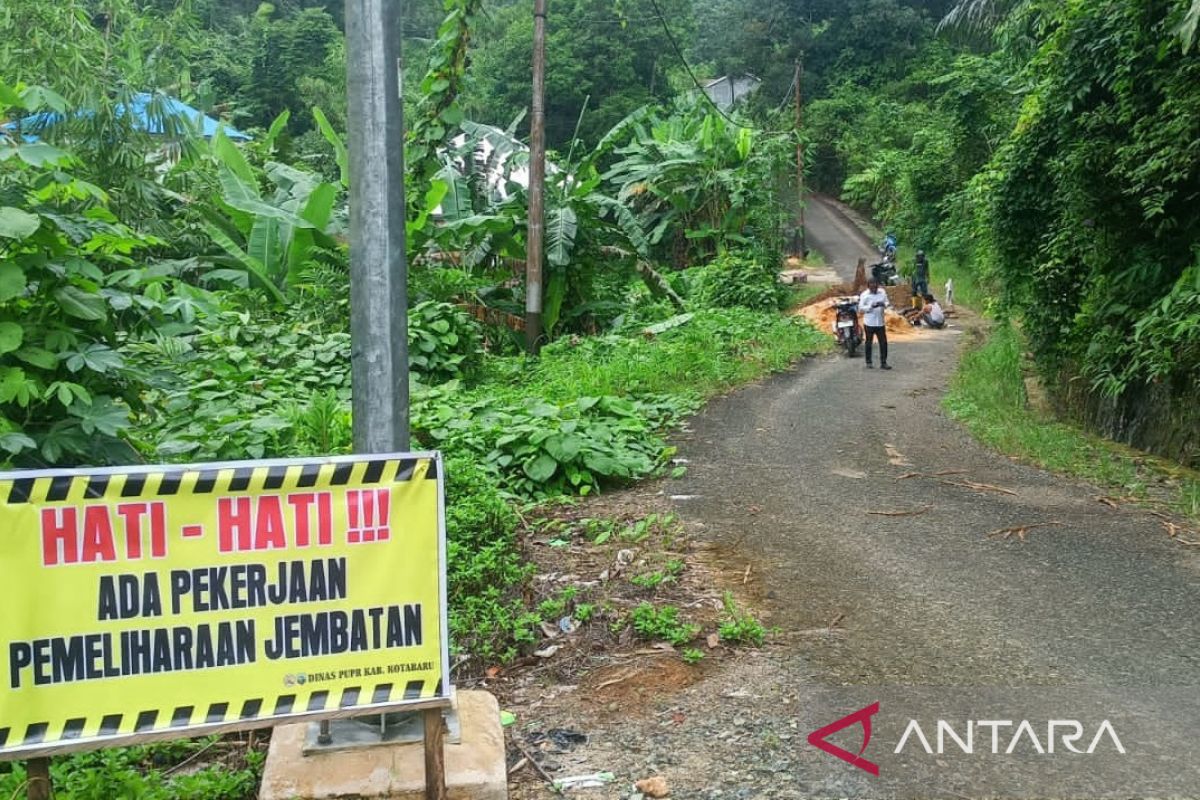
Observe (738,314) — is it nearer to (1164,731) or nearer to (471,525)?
(471,525)

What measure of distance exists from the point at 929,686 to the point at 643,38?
40.4m

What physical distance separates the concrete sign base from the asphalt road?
120 centimetres

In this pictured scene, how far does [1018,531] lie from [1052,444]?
10.5 feet

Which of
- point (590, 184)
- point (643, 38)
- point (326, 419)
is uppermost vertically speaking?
point (643, 38)

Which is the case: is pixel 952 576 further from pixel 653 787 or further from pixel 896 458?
pixel 896 458

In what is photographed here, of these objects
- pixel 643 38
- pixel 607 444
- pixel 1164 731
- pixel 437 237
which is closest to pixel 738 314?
pixel 437 237

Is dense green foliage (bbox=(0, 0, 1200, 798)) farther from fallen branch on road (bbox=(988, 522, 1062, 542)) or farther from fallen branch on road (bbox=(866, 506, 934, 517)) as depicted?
fallen branch on road (bbox=(866, 506, 934, 517))

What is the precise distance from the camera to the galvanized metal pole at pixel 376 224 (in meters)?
3.60

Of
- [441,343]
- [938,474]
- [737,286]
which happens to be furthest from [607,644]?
[737,286]

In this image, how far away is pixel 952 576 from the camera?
5.90 metres

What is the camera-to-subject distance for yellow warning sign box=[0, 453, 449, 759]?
121 inches

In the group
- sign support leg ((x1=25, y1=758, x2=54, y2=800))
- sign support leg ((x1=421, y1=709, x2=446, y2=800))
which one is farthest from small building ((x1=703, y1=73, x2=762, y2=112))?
sign support leg ((x1=25, y1=758, x2=54, y2=800))

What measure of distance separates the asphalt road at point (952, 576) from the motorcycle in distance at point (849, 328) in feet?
24.9

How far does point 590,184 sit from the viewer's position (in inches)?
645
